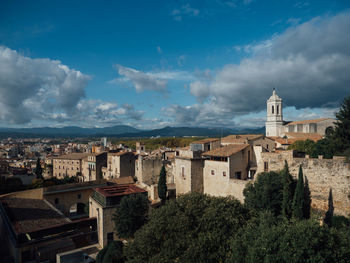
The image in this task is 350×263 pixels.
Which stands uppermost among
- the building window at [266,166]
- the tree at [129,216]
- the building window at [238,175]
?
the building window at [266,166]

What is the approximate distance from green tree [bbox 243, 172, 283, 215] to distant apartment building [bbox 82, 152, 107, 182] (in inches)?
1523

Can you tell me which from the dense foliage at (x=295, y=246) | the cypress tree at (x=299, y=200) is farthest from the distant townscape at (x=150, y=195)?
the dense foliage at (x=295, y=246)

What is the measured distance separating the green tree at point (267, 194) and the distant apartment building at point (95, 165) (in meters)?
38.7

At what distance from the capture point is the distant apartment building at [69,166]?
195ft

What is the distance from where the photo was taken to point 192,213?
15023 millimetres

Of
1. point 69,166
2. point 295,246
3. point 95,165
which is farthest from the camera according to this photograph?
point 69,166

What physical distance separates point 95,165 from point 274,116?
44323 mm

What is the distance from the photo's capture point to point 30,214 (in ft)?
82.6

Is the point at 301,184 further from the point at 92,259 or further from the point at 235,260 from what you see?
the point at 92,259

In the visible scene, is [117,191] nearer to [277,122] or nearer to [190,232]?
[190,232]

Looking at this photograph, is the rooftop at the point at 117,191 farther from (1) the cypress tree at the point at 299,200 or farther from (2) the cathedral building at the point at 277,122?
(2) the cathedral building at the point at 277,122

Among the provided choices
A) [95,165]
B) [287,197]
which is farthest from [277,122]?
[95,165]

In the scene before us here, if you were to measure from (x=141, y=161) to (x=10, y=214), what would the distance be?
18145 millimetres

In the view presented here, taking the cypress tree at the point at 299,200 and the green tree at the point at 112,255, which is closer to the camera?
the green tree at the point at 112,255
